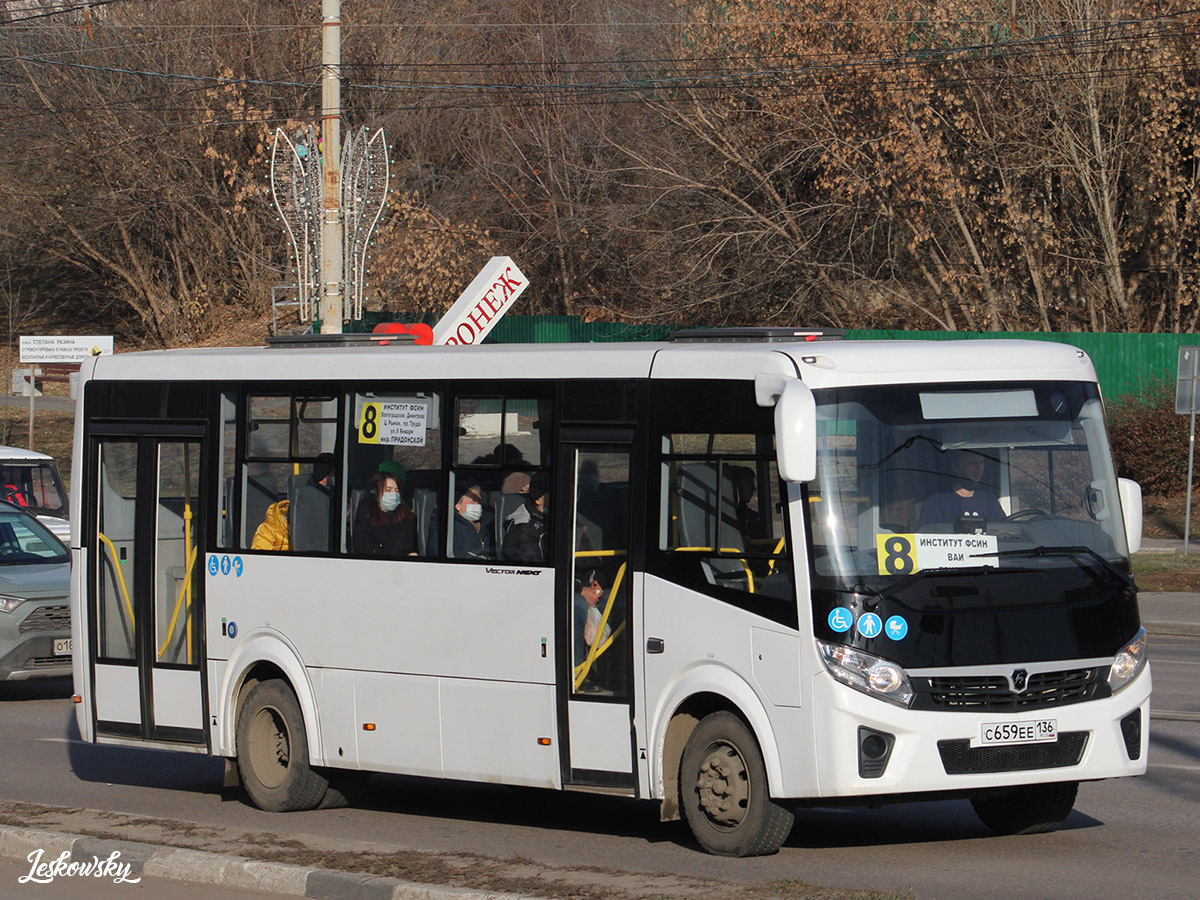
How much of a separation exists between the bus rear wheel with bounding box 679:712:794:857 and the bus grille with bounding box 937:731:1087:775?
2.67 ft

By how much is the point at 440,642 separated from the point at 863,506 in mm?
2589

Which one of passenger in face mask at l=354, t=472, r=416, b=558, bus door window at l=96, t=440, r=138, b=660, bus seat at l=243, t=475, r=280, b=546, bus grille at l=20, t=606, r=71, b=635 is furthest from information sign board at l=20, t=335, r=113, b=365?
passenger in face mask at l=354, t=472, r=416, b=558

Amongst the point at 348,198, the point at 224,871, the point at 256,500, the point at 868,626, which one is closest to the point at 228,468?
the point at 256,500

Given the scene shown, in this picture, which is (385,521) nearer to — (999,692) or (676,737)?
(676,737)

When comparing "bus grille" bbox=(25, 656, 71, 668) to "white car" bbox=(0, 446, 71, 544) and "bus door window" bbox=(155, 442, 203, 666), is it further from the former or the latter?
"white car" bbox=(0, 446, 71, 544)

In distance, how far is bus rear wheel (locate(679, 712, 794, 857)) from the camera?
7262 millimetres

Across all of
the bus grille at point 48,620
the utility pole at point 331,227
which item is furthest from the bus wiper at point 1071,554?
the utility pole at point 331,227

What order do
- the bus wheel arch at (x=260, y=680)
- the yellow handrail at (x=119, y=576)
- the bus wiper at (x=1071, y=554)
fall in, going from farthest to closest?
the yellow handrail at (x=119, y=576), the bus wheel arch at (x=260, y=680), the bus wiper at (x=1071, y=554)

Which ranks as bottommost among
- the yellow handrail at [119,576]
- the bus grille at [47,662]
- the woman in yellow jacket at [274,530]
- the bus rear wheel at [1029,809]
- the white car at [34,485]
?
the bus rear wheel at [1029,809]

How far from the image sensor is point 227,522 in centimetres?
973

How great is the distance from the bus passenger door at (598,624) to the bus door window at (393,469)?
101 cm

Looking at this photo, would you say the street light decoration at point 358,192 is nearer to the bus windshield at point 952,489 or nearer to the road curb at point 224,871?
the road curb at point 224,871

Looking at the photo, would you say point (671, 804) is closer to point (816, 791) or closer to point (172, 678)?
point (816, 791)

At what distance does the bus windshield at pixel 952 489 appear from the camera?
23.4ft
